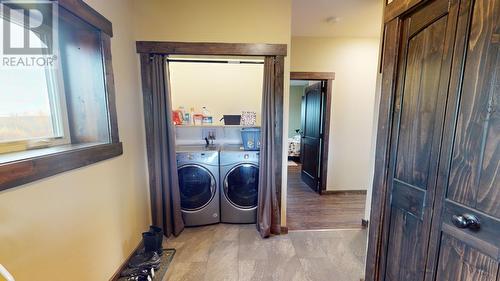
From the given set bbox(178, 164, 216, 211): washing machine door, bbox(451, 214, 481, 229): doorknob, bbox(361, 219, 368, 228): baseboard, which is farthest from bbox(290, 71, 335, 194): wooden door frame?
bbox(451, 214, 481, 229): doorknob

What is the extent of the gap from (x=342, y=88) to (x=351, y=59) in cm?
49

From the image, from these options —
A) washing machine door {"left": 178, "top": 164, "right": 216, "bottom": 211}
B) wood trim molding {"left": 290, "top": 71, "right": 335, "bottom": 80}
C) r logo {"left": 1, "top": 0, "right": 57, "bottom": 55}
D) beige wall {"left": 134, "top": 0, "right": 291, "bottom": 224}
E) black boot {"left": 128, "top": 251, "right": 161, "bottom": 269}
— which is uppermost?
beige wall {"left": 134, "top": 0, "right": 291, "bottom": 224}

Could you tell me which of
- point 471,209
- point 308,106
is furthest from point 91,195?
point 308,106

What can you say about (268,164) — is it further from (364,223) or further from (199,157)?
(364,223)

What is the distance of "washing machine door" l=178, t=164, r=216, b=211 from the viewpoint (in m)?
2.53

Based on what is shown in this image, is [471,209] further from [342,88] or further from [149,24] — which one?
[342,88]

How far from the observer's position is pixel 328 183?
3.72 meters

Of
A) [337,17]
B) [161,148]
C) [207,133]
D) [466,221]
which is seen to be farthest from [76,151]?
[337,17]

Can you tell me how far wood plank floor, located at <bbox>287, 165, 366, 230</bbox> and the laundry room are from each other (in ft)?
2.38

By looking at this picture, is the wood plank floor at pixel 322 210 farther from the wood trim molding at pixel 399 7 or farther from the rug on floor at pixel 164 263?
the wood trim molding at pixel 399 7

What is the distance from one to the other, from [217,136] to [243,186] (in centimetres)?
88

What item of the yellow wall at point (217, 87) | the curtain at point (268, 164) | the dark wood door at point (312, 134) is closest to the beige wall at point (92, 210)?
the yellow wall at point (217, 87)

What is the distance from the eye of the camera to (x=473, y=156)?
822mm

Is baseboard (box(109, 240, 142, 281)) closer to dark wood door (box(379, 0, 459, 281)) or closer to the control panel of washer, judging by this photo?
the control panel of washer
